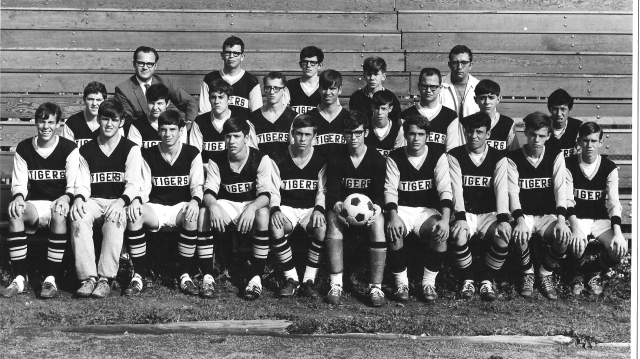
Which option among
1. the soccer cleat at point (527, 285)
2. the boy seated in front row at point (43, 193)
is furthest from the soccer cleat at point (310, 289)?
the boy seated in front row at point (43, 193)

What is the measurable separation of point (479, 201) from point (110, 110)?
314cm

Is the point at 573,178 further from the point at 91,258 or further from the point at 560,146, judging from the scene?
the point at 91,258

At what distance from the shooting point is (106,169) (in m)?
6.73

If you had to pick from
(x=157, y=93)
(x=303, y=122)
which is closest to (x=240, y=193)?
(x=303, y=122)

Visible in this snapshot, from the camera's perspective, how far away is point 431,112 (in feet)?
23.7

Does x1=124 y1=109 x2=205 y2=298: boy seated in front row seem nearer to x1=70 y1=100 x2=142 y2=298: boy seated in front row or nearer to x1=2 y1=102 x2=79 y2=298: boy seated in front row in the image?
x1=70 y1=100 x2=142 y2=298: boy seated in front row

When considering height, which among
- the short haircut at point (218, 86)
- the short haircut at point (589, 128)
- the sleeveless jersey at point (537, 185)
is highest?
the short haircut at point (218, 86)

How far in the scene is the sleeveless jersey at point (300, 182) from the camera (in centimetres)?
680

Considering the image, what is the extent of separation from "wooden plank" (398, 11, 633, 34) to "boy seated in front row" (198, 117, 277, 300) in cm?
347

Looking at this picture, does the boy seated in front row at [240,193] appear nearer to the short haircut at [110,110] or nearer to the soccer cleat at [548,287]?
the short haircut at [110,110]

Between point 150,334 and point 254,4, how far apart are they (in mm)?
5090

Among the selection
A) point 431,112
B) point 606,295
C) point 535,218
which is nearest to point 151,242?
point 431,112

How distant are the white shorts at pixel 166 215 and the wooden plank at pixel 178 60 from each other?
275 centimetres

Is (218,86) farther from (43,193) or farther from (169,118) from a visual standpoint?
(43,193)
